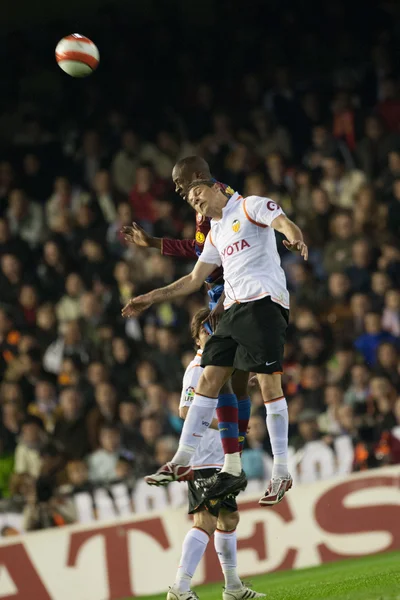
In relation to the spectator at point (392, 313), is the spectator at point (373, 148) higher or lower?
higher

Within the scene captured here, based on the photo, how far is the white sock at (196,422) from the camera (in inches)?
301

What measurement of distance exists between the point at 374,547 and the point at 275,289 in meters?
4.85

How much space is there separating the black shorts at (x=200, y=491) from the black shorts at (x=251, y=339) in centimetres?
115

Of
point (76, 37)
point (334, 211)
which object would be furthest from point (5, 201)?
point (76, 37)

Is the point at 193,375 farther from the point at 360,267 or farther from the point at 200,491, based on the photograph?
the point at 360,267

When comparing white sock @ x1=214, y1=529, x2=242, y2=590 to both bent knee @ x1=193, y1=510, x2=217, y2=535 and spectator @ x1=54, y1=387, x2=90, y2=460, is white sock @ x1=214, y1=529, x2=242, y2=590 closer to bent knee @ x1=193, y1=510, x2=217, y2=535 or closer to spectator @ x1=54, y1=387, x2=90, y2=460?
bent knee @ x1=193, y1=510, x2=217, y2=535

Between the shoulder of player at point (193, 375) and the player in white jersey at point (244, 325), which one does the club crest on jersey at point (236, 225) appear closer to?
the player in white jersey at point (244, 325)

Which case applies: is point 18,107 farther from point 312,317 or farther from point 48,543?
point 48,543

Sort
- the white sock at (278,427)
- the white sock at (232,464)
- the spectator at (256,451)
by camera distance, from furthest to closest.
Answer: the spectator at (256,451) → the white sock at (232,464) → the white sock at (278,427)

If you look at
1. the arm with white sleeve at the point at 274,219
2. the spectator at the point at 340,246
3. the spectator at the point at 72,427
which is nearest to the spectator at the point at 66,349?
the spectator at the point at 72,427

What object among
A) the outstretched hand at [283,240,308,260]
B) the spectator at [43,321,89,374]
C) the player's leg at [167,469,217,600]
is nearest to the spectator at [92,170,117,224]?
the spectator at [43,321,89,374]

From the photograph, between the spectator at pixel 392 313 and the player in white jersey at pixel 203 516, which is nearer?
the player in white jersey at pixel 203 516

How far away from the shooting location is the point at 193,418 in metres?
7.71

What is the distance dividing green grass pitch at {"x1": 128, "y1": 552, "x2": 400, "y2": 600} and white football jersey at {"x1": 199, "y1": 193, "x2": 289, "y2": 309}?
1977mm
